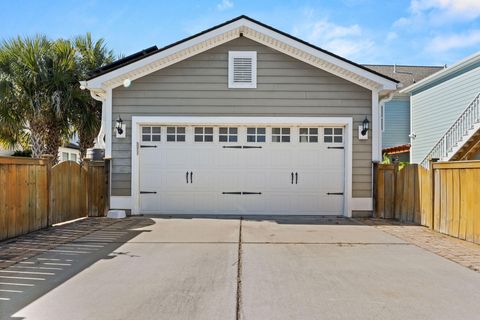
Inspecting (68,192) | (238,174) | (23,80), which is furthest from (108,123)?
(23,80)

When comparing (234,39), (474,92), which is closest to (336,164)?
(234,39)

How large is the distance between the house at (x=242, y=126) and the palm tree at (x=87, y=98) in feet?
8.26

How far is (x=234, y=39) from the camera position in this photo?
909cm

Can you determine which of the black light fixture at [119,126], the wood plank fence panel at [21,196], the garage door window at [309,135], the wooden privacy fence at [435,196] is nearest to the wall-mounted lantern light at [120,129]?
the black light fixture at [119,126]

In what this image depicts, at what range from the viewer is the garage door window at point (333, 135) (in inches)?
362

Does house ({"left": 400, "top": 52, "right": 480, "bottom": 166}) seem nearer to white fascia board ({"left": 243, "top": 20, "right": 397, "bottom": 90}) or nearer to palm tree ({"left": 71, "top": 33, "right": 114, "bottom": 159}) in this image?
white fascia board ({"left": 243, "top": 20, "right": 397, "bottom": 90})

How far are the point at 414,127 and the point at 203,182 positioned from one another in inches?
512

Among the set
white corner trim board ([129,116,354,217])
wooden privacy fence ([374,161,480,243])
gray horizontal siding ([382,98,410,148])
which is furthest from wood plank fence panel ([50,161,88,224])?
gray horizontal siding ([382,98,410,148])

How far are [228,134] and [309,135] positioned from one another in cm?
198

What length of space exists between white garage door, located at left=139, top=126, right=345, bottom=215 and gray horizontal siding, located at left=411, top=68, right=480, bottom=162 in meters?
8.23

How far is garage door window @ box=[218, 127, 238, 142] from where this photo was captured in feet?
30.1

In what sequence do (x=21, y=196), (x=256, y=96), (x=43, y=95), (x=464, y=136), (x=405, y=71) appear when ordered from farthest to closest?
(x=405, y=71) < (x=464, y=136) < (x=43, y=95) < (x=256, y=96) < (x=21, y=196)

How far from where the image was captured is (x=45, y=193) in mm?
7121

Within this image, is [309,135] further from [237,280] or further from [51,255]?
[51,255]
